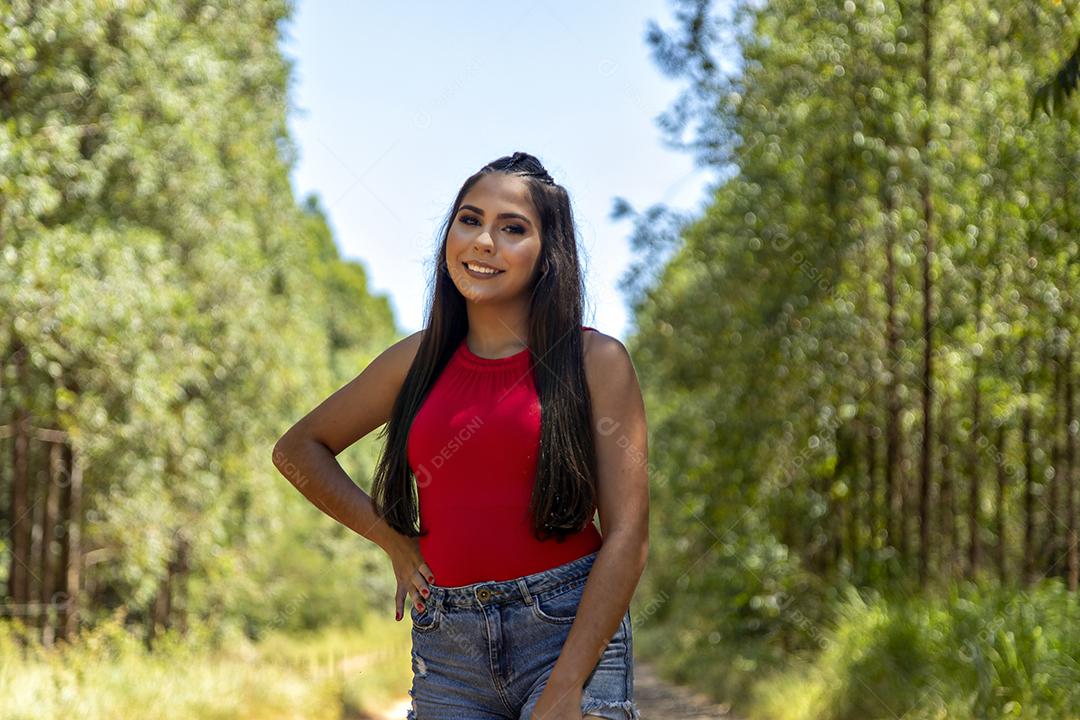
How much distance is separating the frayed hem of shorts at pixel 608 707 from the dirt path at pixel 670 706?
38.5ft

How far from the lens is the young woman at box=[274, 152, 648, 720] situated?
243 centimetres

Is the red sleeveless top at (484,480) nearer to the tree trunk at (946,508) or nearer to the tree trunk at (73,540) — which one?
the tree trunk at (946,508)

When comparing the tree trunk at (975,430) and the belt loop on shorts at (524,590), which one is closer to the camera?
the belt loop on shorts at (524,590)

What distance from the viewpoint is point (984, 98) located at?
11.9 meters

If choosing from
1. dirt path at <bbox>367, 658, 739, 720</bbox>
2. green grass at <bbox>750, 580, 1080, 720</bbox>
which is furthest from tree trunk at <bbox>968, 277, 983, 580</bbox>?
dirt path at <bbox>367, 658, 739, 720</bbox>

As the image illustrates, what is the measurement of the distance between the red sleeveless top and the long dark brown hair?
3cm

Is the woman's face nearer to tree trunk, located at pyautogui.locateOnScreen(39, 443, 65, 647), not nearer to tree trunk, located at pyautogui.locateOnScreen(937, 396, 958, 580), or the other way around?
tree trunk, located at pyautogui.locateOnScreen(937, 396, 958, 580)

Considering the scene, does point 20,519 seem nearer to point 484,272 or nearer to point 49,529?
point 49,529

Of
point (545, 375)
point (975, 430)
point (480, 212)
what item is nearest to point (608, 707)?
point (545, 375)

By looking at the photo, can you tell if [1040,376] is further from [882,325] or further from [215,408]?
[215,408]

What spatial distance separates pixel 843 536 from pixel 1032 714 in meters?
8.48

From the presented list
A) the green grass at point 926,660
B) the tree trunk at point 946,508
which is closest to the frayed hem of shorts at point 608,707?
the green grass at point 926,660

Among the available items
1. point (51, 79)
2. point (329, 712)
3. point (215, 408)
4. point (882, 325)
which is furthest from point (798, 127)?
point (215, 408)

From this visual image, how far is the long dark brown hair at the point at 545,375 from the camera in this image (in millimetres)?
2465
